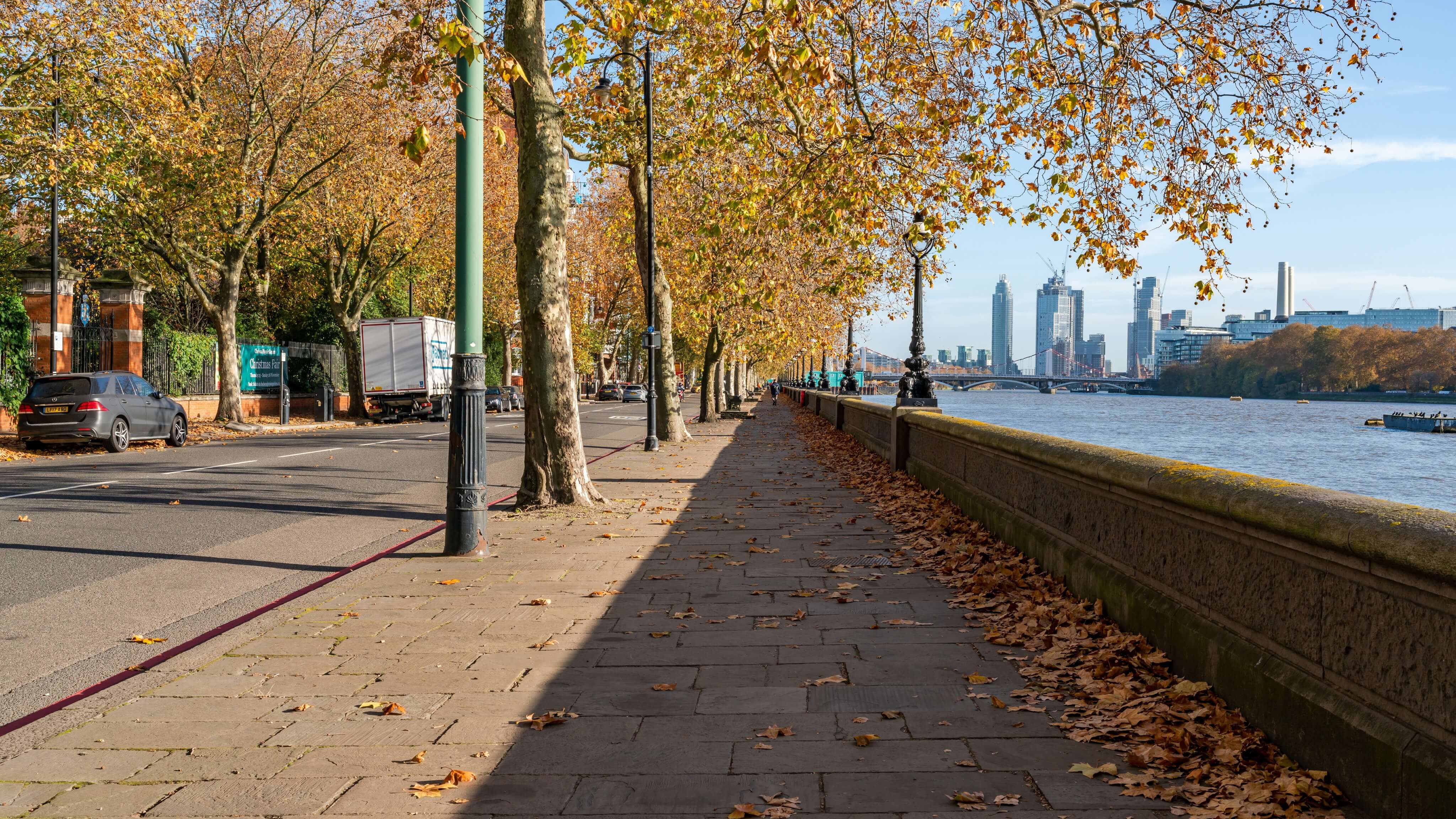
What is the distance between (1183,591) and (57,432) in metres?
21.9

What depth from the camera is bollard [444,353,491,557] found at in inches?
357

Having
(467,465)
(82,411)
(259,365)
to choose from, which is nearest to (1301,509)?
(467,465)

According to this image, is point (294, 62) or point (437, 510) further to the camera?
point (294, 62)

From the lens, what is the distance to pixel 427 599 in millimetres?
7359

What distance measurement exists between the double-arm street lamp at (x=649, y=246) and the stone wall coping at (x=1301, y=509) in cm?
1332

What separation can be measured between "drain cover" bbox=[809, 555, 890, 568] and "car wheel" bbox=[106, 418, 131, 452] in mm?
18092

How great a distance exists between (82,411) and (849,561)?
18.1m

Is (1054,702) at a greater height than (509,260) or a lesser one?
lesser

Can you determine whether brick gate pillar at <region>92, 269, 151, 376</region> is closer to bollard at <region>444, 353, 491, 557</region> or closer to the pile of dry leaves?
bollard at <region>444, 353, 491, 557</region>

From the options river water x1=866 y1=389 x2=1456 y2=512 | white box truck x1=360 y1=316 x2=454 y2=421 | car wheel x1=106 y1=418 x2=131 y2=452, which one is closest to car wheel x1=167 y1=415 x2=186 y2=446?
car wheel x1=106 y1=418 x2=131 y2=452

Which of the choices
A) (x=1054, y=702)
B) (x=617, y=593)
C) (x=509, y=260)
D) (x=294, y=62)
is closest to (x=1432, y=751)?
(x=1054, y=702)

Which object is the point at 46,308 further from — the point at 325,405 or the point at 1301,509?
the point at 1301,509

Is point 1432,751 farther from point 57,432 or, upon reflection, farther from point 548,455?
point 57,432

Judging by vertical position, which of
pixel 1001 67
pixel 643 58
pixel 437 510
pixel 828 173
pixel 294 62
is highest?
pixel 294 62
